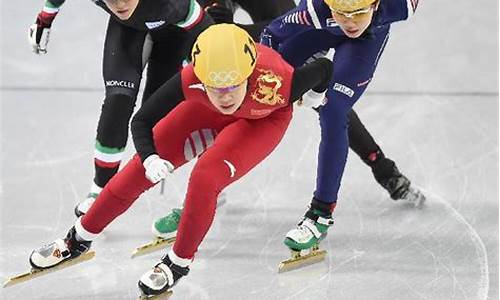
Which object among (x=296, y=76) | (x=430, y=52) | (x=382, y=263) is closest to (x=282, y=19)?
(x=296, y=76)

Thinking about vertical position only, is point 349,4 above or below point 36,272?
above

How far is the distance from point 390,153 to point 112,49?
1.93 m

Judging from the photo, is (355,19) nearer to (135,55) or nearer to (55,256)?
(135,55)

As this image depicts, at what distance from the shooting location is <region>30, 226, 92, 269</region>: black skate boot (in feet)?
16.8

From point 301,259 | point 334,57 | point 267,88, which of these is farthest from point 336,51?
point 301,259

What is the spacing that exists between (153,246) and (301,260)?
0.73m

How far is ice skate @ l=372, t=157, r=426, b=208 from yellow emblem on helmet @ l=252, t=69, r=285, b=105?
1359 millimetres

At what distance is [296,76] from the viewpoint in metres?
4.88

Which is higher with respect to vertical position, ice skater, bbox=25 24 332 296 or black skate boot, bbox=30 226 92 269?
ice skater, bbox=25 24 332 296

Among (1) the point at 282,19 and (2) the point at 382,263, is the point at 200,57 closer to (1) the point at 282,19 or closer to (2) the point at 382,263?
(1) the point at 282,19

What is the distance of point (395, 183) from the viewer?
604 cm

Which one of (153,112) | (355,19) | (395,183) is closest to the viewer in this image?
(153,112)

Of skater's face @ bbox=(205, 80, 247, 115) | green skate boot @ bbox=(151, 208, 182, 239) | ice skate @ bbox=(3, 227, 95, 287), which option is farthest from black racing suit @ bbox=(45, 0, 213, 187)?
skater's face @ bbox=(205, 80, 247, 115)

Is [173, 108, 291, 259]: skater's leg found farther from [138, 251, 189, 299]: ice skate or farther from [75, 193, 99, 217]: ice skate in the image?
[75, 193, 99, 217]: ice skate
